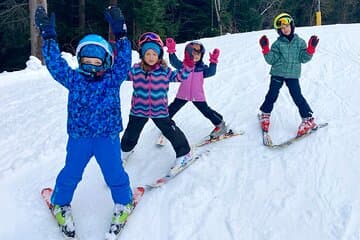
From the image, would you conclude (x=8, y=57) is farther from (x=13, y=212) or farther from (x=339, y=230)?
(x=339, y=230)

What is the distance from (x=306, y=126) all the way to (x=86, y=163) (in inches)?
122

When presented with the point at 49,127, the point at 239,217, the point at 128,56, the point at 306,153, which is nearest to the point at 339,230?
the point at 239,217

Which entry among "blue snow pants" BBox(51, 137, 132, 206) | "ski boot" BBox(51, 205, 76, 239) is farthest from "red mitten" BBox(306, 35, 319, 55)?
"ski boot" BBox(51, 205, 76, 239)

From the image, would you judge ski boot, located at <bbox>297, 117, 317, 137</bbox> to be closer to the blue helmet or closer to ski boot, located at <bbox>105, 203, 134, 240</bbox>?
ski boot, located at <bbox>105, 203, 134, 240</bbox>

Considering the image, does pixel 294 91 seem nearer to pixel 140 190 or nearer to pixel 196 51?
pixel 196 51

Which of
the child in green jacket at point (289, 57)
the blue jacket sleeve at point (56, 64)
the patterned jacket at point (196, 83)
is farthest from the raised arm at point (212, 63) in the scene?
the blue jacket sleeve at point (56, 64)

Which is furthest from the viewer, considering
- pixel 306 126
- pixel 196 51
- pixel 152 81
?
pixel 306 126

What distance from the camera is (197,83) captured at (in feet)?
18.1

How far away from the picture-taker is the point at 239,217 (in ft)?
13.2

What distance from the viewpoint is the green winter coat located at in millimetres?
5621

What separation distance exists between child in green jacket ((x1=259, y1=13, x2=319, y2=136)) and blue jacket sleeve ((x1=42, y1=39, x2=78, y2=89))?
2.76m

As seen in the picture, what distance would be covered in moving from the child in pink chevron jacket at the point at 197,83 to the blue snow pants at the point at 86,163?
1751 millimetres

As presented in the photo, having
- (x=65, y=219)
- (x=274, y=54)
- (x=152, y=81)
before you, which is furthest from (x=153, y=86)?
(x=274, y=54)

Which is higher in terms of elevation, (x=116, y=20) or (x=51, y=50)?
(x=116, y=20)
